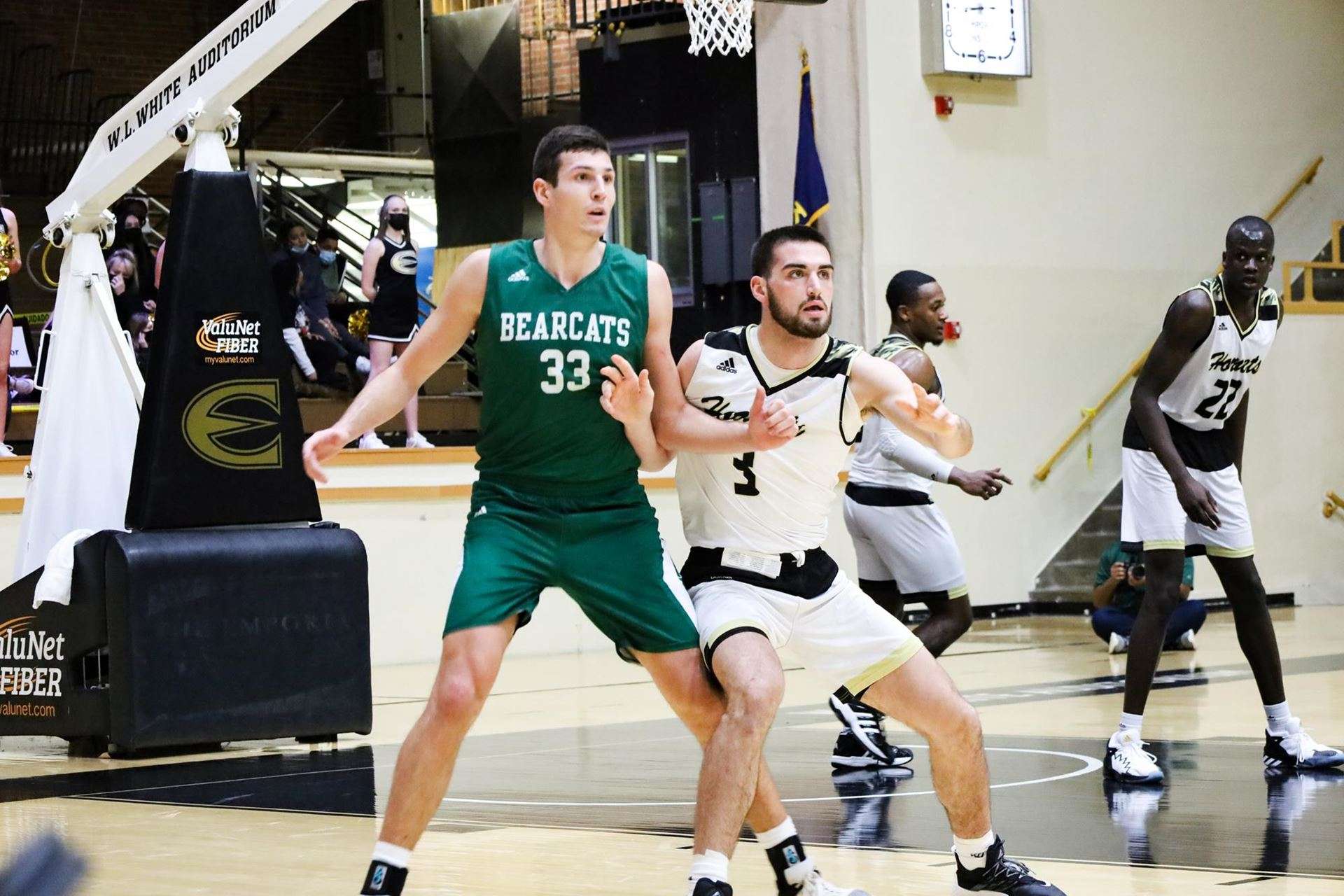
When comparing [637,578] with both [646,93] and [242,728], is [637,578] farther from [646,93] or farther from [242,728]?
[646,93]

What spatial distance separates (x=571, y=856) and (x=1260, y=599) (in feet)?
9.91

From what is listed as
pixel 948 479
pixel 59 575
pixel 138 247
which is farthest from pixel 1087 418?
pixel 59 575

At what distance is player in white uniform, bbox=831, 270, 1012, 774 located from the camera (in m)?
7.46

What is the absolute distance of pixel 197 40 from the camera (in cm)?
2305

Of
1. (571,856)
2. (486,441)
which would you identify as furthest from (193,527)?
(486,441)

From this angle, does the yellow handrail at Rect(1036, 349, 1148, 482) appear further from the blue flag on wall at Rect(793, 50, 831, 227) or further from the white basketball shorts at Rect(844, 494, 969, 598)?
→ the white basketball shorts at Rect(844, 494, 969, 598)

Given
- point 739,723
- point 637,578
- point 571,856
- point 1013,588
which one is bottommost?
point 1013,588

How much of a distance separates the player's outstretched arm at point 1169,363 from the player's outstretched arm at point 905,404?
219 centimetres

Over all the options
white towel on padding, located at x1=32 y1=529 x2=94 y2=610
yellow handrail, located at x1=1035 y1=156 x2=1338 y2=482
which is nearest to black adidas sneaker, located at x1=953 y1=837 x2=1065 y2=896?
white towel on padding, located at x1=32 y1=529 x2=94 y2=610

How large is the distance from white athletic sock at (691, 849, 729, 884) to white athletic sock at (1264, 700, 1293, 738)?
334cm

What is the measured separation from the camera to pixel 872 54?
15.9 meters

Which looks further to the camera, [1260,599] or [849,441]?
[1260,599]

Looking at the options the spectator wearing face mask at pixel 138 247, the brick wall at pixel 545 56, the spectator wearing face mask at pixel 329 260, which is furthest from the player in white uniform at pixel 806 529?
the brick wall at pixel 545 56

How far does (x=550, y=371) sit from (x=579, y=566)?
0.47m
